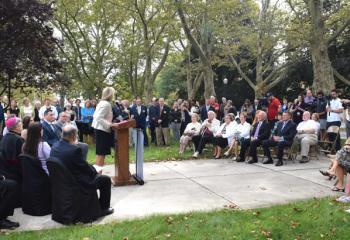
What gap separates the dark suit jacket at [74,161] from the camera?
229 inches

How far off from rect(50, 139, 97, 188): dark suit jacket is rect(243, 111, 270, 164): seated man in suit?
19.7 feet

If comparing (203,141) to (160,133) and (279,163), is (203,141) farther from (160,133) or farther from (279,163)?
(160,133)

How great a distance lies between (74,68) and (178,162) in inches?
802

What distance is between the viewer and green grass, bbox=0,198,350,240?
5312mm

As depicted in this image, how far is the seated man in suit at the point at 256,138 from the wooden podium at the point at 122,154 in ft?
12.9

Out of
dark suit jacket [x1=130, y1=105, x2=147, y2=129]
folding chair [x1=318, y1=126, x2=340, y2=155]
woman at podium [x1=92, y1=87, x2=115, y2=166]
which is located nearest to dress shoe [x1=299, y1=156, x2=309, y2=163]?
folding chair [x1=318, y1=126, x2=340, y2=155]

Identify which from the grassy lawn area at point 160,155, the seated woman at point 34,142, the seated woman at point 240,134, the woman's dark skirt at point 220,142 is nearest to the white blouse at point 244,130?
the seated woman at point 240,134

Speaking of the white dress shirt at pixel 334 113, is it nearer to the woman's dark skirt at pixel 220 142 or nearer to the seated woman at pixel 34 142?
the woman's dark skirt at pixel 220 142

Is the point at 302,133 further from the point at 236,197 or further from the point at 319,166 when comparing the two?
the point at 236,197

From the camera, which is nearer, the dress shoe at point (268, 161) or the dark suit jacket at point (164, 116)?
the dress shoe at point (268, 161)

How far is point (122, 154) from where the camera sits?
8227mm

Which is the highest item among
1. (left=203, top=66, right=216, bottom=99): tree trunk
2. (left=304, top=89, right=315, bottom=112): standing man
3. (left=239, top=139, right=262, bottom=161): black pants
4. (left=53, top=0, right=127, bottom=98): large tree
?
(left=53, top=0, right=127, bottom=98): large tree

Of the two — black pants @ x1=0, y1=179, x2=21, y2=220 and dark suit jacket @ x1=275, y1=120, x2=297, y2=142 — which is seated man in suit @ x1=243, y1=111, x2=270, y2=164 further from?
black pants @ x1=0, y1=179, x2=21, y2=220

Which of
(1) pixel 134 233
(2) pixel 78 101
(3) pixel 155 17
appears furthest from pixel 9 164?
(3) pixel 155 17
